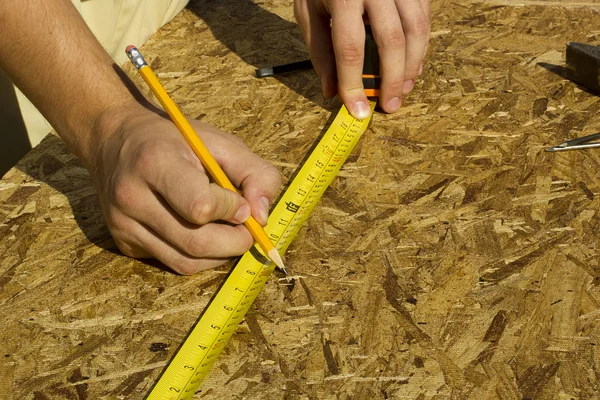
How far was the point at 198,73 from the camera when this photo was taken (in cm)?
254

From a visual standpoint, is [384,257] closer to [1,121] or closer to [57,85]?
[57,85]

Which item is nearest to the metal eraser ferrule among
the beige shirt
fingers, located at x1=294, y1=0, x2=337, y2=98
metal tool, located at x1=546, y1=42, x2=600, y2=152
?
fingers, located at x1=294, y1=0, x2=337, y2=98

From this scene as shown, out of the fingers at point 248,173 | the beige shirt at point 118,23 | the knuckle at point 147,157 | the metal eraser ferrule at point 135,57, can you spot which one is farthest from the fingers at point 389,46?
the beige shirt at point 118,23

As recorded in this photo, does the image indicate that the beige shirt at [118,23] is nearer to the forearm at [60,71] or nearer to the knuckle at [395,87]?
the forearm at [60,71]

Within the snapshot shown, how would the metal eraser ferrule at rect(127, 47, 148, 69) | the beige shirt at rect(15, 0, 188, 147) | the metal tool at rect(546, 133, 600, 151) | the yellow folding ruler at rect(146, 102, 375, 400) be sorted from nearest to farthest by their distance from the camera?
1. the yellow folding ruler at rect(146, 102, 375, 400)
2. the metal eraser ferrule at rect(127, 47, 148, 69)
3. the metal tool at rect(546, 133, 600, 151)
4. the beige shirt at rect(15, 0, 188, 147)

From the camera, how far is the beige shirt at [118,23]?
2660 millimetres

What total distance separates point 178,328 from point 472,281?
689 millimetres

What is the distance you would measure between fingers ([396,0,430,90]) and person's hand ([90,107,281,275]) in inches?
27.8

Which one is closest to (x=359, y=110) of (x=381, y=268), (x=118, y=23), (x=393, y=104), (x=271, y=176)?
(x=393, y=104)

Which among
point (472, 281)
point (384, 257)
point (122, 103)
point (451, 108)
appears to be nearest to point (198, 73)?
point (122, 103)

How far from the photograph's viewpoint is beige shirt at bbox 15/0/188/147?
2660mm

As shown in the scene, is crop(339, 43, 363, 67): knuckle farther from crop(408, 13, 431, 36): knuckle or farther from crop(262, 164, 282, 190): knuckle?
crop(262, 164, 282, 190): knuckle

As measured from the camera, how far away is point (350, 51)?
2129mm

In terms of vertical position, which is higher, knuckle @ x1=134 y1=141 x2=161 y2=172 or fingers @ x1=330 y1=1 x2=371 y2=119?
knuckle @ x1=134 y1=141 x2=161 y2=172
